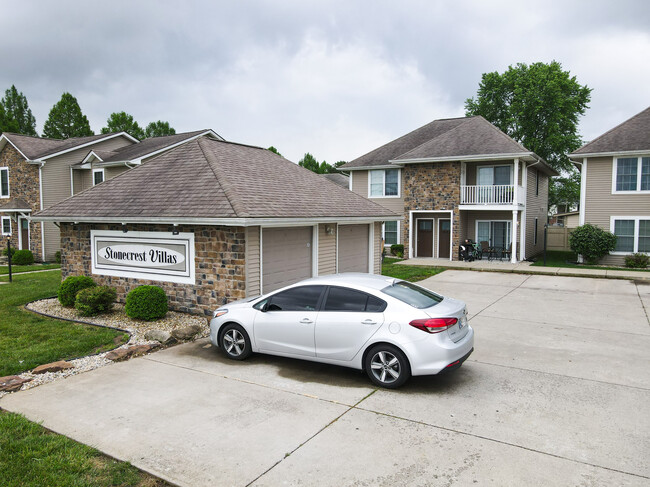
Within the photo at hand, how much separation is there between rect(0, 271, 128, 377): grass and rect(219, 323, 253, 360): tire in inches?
90.5

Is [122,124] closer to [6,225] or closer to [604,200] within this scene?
[6,225]

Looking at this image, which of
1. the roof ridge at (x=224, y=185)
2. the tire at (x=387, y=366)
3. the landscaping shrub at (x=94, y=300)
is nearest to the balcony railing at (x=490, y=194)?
the roof ridge at (x=224, y=185)

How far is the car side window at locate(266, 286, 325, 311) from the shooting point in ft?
24.3

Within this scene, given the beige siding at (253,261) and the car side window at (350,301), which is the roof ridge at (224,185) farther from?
the car side window at (350,301)

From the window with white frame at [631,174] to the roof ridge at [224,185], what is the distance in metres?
18.6

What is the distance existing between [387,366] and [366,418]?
110 cm

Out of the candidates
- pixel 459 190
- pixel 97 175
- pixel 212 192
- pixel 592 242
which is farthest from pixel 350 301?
pixel 97 175

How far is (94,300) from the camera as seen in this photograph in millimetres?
10922

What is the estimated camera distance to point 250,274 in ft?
33.8

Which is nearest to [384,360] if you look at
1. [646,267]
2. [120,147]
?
[646,267]

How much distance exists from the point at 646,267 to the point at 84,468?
2309 centimetres

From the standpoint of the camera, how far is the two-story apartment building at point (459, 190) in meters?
23.7

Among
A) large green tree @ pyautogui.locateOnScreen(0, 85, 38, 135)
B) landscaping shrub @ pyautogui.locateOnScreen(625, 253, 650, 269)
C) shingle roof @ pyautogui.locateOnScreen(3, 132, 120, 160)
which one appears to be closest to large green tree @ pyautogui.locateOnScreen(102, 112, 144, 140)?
large green tree @ pyautogui.locateOnScreen(0, 85, 38, 135)

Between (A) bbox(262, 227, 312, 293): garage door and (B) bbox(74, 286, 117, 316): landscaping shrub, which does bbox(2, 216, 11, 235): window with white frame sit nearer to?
(B) bbox(74, 286, 117, 316): landscaping shrub
